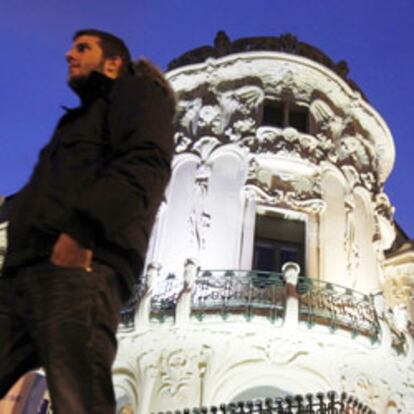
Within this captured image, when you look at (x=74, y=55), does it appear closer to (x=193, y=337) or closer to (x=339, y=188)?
(x=193, y=337)

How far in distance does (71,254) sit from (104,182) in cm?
35

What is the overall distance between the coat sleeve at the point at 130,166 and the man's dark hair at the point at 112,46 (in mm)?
249

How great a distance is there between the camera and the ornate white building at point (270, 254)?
46.2ft

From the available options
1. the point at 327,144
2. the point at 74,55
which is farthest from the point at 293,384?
the point at 74,55

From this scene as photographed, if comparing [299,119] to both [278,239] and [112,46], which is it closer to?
[278,239]

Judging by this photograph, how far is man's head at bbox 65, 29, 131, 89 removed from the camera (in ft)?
12.6

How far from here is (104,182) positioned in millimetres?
3145

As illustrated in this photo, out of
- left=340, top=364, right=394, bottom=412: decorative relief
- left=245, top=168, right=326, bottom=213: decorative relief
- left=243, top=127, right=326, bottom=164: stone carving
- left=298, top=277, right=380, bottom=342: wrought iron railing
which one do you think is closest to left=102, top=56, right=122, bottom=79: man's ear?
left=298, top=277, right=380, bottom=342: wrought iron railing

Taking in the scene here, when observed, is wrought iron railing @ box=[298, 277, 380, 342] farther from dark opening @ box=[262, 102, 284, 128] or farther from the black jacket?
the black jacket

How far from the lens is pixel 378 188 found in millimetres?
19609

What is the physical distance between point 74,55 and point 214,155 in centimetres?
1393

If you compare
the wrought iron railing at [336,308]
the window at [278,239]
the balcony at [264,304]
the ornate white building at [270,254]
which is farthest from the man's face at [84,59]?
the window at [278,239]

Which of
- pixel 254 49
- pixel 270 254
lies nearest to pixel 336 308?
pixel 270 254

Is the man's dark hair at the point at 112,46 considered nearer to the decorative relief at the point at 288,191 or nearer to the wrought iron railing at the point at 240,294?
the wrought iron railing at the point at 240,294
